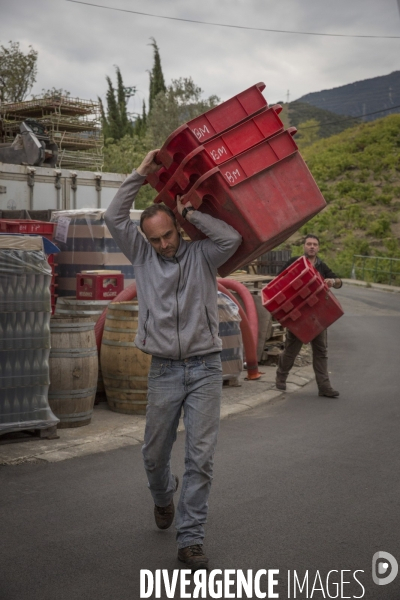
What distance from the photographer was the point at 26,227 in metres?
9.89

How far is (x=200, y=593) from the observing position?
4.14 meters

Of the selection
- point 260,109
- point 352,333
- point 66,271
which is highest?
point 260,109

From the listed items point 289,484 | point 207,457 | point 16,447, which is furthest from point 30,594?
point 16,447

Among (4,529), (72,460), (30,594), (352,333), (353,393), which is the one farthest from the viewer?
(352,333)

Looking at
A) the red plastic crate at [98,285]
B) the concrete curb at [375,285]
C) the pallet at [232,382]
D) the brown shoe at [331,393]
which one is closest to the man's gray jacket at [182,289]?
the red plastic crate at [98,285]

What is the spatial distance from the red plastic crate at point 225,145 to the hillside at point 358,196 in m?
34.6

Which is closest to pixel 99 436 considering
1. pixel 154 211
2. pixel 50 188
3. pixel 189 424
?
pixel 189 424

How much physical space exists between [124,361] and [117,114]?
213 feet

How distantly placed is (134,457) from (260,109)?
3385 millimetres

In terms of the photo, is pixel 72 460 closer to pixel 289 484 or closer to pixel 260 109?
pixel 289 484

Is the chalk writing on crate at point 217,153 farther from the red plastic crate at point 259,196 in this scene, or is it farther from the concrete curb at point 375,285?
the concrete curb at point 375,285

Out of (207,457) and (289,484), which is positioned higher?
(207,457)

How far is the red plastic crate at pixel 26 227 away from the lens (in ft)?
32.0

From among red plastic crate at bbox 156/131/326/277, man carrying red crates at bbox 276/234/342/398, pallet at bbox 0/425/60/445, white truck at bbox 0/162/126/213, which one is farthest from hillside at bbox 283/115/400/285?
red plastic crate at bbox 156/131/326/277
